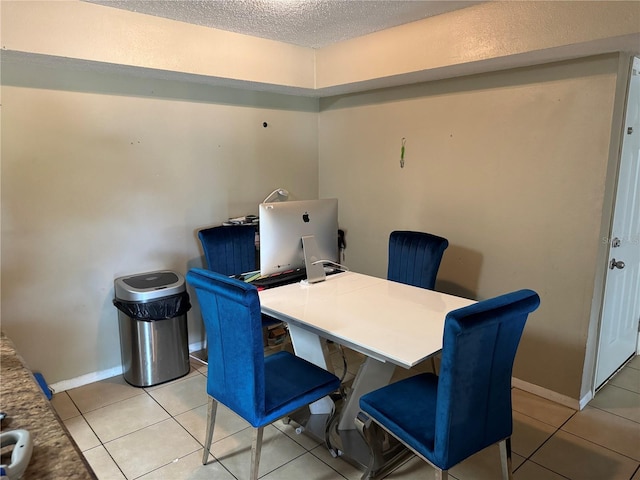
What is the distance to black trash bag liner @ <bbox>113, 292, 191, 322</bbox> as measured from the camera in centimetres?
291

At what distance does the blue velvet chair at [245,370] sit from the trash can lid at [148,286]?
38.7 inches

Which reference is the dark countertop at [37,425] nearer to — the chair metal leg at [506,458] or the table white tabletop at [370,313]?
the table white tabletop at [370,313]

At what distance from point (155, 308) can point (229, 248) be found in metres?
0.68

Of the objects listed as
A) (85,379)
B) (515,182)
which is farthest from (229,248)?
(515,182)

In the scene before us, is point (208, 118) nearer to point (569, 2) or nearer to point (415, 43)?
point (415, 43)

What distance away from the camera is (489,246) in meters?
3.04

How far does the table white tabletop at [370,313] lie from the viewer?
72.7 inches

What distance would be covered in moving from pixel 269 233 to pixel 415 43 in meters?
1.56

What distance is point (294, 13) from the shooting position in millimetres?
2650

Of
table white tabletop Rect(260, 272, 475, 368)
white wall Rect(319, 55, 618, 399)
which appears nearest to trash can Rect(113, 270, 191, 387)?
table white tabletop Rect(260, 272, 475, 368)

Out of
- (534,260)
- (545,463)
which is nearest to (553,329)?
(534,260)

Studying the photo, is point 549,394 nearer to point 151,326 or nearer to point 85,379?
point 151,326

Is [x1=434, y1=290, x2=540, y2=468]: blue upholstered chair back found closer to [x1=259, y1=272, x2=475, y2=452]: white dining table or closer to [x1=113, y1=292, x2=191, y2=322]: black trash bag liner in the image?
[x1=259, y1=272, x2=475, y2=452]: white dining table

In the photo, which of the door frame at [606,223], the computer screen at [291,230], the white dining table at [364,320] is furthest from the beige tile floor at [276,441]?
the computer screen at [291,230]
